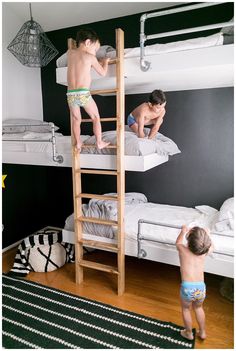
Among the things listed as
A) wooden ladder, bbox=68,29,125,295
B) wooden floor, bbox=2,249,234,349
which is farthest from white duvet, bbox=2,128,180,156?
wooden floor, bbox=2,249,234,349

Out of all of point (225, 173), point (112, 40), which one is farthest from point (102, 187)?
point (112, 40)

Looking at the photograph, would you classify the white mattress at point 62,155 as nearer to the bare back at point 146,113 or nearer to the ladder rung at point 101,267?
the bare back at point 146,113

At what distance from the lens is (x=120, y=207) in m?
2.59

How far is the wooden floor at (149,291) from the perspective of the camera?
2285 mm

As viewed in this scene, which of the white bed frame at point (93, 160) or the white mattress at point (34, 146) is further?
the white mattress at point (34, 146)

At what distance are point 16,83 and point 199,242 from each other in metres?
3.06

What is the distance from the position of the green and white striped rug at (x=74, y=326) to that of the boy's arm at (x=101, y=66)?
2.10 metres

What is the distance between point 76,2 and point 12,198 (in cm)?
254

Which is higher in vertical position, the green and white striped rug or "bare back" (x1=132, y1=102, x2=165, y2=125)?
"bare back" (x1=132, y1=102, x2=165, y2=125)

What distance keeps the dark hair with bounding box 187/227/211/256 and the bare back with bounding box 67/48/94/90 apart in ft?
4.92

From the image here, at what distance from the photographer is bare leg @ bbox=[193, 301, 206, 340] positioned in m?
2.09

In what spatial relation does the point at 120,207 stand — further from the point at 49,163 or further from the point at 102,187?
the point at 102,187

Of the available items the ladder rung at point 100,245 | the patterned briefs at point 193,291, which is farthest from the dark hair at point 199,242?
the ladder rung at point 100,245

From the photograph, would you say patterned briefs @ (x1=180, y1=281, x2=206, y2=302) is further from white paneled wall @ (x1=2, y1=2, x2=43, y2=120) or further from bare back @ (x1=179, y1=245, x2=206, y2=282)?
white paneled wall @ (x1=2, y1=2, x2=43, y2=120)
